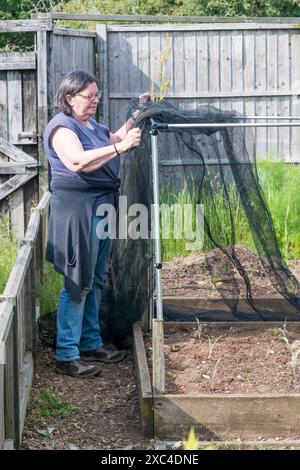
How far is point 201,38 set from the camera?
36.1 feet

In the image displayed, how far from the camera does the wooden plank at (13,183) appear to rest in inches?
363

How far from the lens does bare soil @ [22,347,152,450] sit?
5105 millimetres

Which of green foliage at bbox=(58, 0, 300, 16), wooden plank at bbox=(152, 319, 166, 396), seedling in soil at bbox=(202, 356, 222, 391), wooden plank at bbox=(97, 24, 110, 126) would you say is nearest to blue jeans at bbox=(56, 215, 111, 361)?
seedling in soil at bbox=(202, 356, 222, 391)

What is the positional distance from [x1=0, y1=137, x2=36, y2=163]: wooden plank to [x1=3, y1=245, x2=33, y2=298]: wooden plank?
3.44 metres

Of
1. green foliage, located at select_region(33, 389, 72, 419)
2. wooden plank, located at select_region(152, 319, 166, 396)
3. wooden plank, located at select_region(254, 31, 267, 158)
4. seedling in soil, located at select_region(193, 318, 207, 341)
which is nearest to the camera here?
wooden plank, located at select_region(152, 319, 166, 396)

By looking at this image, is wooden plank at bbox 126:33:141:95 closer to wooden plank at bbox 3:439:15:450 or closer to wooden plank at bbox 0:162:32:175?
wooden plank at bbox 0:162:32:175

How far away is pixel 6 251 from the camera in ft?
28.0

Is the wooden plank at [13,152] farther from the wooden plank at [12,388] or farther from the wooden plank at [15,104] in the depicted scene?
the wooden plank at [12,388]

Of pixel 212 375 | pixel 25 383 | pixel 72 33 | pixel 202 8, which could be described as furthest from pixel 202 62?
pixel 202 8

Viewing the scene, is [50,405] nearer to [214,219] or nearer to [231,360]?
[231,360]

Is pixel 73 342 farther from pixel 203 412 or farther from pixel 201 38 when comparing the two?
pixel 201 38

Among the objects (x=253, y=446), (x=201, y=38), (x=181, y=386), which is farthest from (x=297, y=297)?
(x=201, y=38)

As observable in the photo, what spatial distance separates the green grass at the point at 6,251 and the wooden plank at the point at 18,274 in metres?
1.96
